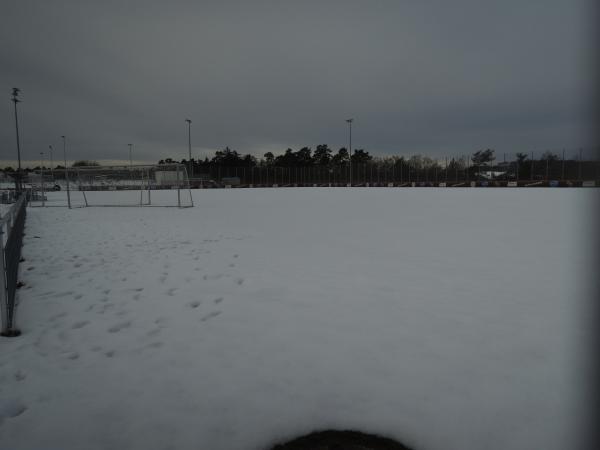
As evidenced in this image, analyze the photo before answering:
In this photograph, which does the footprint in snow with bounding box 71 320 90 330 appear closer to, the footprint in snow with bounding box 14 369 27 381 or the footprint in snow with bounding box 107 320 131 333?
the footprint in snow with bounding box 107 320 131 333

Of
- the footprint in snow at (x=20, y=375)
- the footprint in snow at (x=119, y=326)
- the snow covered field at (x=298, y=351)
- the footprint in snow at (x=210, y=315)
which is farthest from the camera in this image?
the footprint in snow at (x=210, y=315)

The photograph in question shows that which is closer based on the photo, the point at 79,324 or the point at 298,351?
the point at 298,351

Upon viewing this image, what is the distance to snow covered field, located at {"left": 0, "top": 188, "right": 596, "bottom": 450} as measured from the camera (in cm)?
217

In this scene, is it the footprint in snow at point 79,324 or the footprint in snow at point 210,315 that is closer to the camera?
the footprint in snow at point 79,324

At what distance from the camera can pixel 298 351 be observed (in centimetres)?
298

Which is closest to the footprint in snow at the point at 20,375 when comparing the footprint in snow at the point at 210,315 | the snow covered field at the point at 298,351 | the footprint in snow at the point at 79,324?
the snow covered field at the point at 298,351

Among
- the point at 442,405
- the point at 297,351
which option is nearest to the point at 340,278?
the point at 297,351

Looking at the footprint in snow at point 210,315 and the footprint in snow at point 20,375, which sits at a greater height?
the footprint in snow at point 210,315

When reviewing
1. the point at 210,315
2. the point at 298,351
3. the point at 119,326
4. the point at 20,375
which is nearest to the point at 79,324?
the point at 119,326

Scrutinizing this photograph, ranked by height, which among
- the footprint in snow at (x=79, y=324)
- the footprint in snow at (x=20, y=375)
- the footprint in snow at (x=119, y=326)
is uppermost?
the footprint in snow at (x=79, y=324)

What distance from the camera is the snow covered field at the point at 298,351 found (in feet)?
7.13

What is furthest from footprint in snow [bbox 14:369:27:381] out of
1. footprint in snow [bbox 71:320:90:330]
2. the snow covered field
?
footprint in snow [bbox 71:320:90:330]

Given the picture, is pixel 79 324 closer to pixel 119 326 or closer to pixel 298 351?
pixel 119 326

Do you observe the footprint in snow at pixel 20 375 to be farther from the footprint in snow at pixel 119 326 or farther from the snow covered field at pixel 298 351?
the footprint in snow at pixel 119 326
